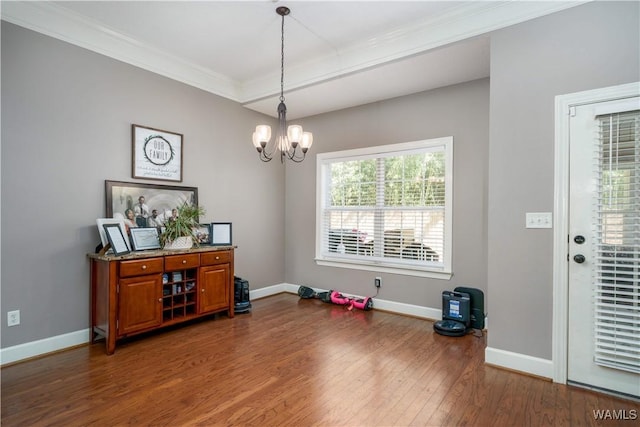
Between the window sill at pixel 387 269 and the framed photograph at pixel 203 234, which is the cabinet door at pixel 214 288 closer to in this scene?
the framed photograph at pixel 203 234

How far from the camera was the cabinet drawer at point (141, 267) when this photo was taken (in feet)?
9.64

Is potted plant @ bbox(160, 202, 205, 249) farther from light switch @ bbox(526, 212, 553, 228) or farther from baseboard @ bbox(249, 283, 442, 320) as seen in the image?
light switch @ bbox(526, 212, 553, 228)

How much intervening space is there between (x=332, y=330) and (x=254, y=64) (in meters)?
3.19

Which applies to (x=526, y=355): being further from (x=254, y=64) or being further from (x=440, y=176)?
(x=254, y=64)

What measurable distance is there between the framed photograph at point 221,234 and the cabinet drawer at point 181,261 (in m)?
0.50

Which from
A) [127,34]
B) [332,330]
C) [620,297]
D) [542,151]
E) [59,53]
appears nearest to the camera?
[620,297]

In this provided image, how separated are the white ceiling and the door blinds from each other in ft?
3.51

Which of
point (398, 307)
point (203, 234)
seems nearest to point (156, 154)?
point (203, 234)

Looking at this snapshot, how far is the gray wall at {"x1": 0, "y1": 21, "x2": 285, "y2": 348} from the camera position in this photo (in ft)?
8.94

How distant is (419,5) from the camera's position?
2.76 m

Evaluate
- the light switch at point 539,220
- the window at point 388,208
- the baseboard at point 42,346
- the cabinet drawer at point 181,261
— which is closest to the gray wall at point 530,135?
the light switch at point 539,220

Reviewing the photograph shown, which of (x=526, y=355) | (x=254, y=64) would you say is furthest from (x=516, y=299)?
(x=254, y=64)

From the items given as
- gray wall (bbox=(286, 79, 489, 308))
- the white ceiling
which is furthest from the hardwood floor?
the white ceiling

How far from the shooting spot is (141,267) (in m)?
3.06
